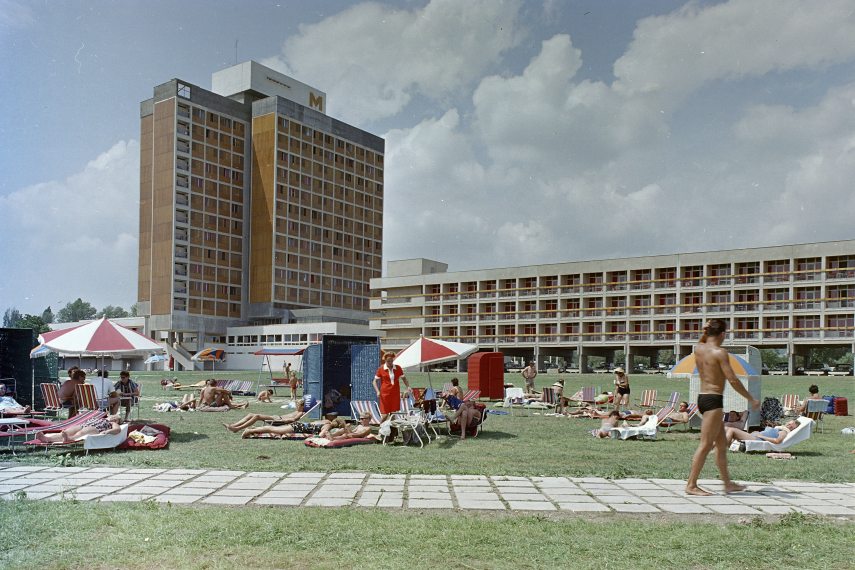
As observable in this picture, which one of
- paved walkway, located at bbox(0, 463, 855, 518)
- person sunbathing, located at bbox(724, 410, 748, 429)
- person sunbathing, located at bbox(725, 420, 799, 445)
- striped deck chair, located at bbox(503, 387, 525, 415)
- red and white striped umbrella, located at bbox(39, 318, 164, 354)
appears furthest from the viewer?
striped deck chair, located at bbox(503, 387, 525, 415)

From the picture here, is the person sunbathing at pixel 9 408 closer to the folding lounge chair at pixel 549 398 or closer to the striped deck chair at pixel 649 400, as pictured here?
the folding lounge chair at pixel 549 398

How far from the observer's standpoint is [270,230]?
3346 inches

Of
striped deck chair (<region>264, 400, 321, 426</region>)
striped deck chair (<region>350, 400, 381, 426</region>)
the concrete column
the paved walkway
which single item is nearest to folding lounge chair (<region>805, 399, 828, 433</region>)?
the paved walkway

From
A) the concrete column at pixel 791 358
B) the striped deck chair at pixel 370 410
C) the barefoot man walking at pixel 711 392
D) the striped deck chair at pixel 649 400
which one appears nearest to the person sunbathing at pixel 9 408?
the striped deck chair at pixel 370 410

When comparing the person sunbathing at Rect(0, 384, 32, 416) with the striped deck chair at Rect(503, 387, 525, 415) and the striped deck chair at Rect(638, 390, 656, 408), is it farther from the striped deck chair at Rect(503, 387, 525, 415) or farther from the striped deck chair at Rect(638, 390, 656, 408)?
the striped deck chair at Rect(638, 390, 656, 408)

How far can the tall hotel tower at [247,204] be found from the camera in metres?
78.2

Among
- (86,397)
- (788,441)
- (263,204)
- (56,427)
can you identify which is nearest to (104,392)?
(86,397)

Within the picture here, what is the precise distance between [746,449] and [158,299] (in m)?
75.6

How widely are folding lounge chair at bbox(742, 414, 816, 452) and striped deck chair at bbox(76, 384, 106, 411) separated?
39.7 feet

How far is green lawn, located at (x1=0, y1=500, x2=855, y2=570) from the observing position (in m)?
5.04

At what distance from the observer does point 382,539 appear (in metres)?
5.56

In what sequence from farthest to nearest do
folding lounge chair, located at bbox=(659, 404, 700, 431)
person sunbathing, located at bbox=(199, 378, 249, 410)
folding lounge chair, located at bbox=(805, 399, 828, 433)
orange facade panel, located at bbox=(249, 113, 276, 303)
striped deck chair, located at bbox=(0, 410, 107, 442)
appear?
orange facade panel, located at bbox=(249, 113, 276, 303), person sunbathing, located at bbox=(199, 378, 249, 410), folding lounge chair, located at bbox=(805, 399, 828, 433), folding lounge chair, located at bbox=(659, 404, 700, 431), striped deck chair, located at bbox=(0, 410, 107, 442)

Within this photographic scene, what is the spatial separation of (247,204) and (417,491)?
8308 centimetres

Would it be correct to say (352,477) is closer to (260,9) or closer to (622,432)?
(260,9)
